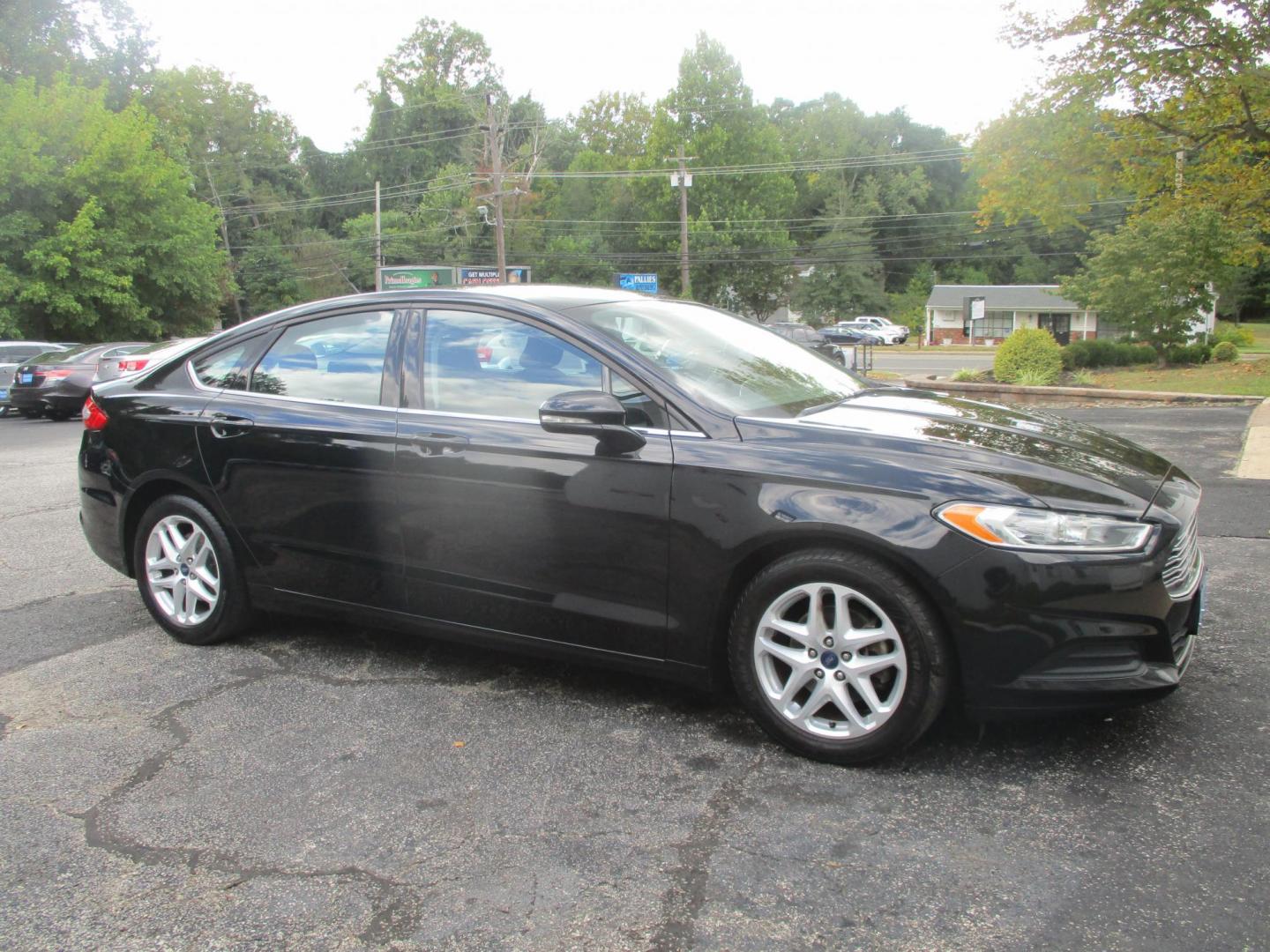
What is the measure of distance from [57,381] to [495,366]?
54.7ft

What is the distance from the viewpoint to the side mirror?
3291 mm

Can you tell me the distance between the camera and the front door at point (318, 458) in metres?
3.93

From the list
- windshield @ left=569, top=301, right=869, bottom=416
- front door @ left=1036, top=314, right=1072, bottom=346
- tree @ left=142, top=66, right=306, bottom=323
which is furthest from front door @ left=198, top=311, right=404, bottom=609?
front door @ left=1036, top=314, right=1072, bottom=346

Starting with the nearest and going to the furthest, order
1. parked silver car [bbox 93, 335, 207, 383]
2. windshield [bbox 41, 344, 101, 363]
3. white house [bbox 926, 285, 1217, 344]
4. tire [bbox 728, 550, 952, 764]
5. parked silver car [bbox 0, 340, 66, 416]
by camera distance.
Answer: tire [bbox 728, 550, 952, 764] → parked silver car [bbox 93, 335, 207, 383] → windshield [bbox 41, 344, 101, 363] → parked silver car [bbox 0, 340, 66, 416] → white house [bbox 926, 285, 1217, 344]

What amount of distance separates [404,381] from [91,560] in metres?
3.57

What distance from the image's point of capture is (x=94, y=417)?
15.7ft

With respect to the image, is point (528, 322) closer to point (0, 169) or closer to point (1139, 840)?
point (1139, 840)

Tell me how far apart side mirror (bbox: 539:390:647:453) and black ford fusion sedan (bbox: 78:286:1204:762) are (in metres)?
0.01

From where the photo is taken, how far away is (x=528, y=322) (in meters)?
3.76

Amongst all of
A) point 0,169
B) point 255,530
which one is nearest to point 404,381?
point 255,530

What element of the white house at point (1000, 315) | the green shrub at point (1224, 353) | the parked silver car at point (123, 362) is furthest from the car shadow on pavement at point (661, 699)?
the white house at point (1000, 315)

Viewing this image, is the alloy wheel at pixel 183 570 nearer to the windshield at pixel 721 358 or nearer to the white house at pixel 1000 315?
the windshield at pixel 721 358

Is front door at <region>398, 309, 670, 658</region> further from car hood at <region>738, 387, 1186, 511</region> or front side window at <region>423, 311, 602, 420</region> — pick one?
car hood at <region>738, 387, 1186, 511</region>

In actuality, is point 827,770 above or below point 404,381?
below
